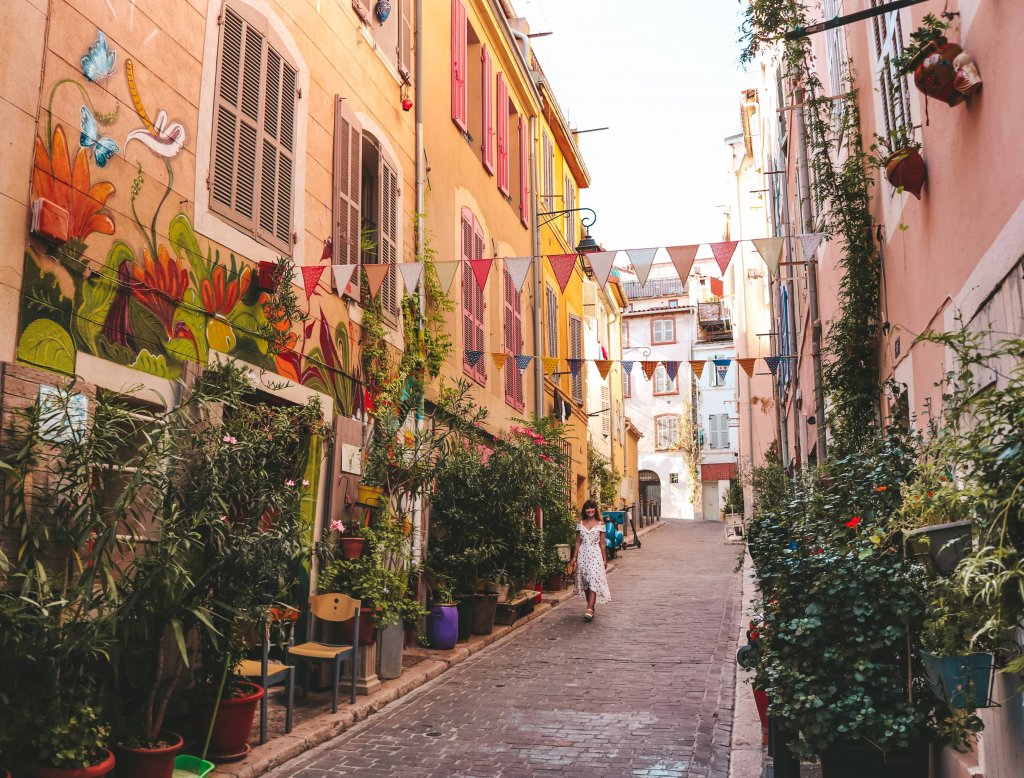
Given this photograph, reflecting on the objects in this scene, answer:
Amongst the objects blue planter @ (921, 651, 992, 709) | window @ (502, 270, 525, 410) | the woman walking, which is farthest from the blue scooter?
blue planter @ (921, 651, 992, 709)

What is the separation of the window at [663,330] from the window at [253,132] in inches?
1683

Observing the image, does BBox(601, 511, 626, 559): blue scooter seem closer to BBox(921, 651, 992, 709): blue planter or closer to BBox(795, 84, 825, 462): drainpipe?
BBox(795, 84, 825, 462): drainpipe

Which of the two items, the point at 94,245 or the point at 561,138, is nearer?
the point at 94,245

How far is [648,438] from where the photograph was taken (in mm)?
49688

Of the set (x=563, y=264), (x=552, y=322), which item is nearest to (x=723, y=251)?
(x=563, y=264)

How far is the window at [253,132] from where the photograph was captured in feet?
24.5

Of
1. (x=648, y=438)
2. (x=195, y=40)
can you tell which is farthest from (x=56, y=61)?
(x=648, y=438)

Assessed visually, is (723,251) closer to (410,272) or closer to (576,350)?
(410,272)

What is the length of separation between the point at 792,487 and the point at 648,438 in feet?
134

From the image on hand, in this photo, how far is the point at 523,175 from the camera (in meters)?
18.2

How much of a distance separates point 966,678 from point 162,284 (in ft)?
17.6

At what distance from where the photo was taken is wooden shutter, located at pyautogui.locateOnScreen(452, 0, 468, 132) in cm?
1365

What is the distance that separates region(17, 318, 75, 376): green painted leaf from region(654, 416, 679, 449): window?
44923 mm

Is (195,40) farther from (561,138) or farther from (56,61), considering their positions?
(561,138)
